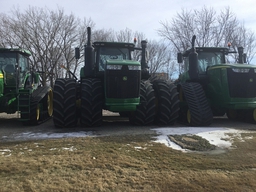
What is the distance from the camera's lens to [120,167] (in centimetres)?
412

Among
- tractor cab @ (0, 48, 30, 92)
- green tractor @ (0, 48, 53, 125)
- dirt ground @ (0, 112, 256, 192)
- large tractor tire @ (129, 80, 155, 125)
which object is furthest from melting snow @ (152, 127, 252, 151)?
tractor cab @ (0, 48, 30, 92)

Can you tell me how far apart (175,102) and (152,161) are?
13.2 feet

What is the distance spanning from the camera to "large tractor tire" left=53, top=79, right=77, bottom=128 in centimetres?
756

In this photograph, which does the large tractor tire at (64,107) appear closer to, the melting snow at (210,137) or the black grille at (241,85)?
the melting snow at (210,137)

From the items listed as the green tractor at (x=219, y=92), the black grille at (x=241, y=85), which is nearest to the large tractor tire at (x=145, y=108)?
the green tractor at (x=219, y=92)

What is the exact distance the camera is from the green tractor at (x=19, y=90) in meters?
8.39

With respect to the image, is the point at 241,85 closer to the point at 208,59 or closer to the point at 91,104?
the point at 208,59

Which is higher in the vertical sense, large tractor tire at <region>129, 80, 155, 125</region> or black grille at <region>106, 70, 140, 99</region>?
black grille at <region>106, 70, 140, 99</region>

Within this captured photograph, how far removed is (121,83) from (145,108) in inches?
44.2

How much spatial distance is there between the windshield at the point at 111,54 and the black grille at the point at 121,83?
1.57 metres

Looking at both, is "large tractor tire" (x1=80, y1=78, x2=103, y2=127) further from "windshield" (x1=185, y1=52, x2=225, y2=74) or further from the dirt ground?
"windshield" (x1=185, y1=52, x2=225, y2=74)

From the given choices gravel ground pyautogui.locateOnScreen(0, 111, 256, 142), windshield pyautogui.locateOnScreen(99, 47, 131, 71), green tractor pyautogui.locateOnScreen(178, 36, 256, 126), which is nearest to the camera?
gravel ground pyautogui.locateOnScreen(0, 111, 256, 142)

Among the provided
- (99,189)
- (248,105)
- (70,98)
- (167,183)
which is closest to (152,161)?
(167,183)

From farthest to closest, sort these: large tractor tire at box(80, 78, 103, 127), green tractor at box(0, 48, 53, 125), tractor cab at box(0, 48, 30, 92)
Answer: tractor cab at box(0, 48, 30, 92) < green tractor at box(0, 48, 53, 125) < large tractor tire at box(80, 78, 103, 127)
